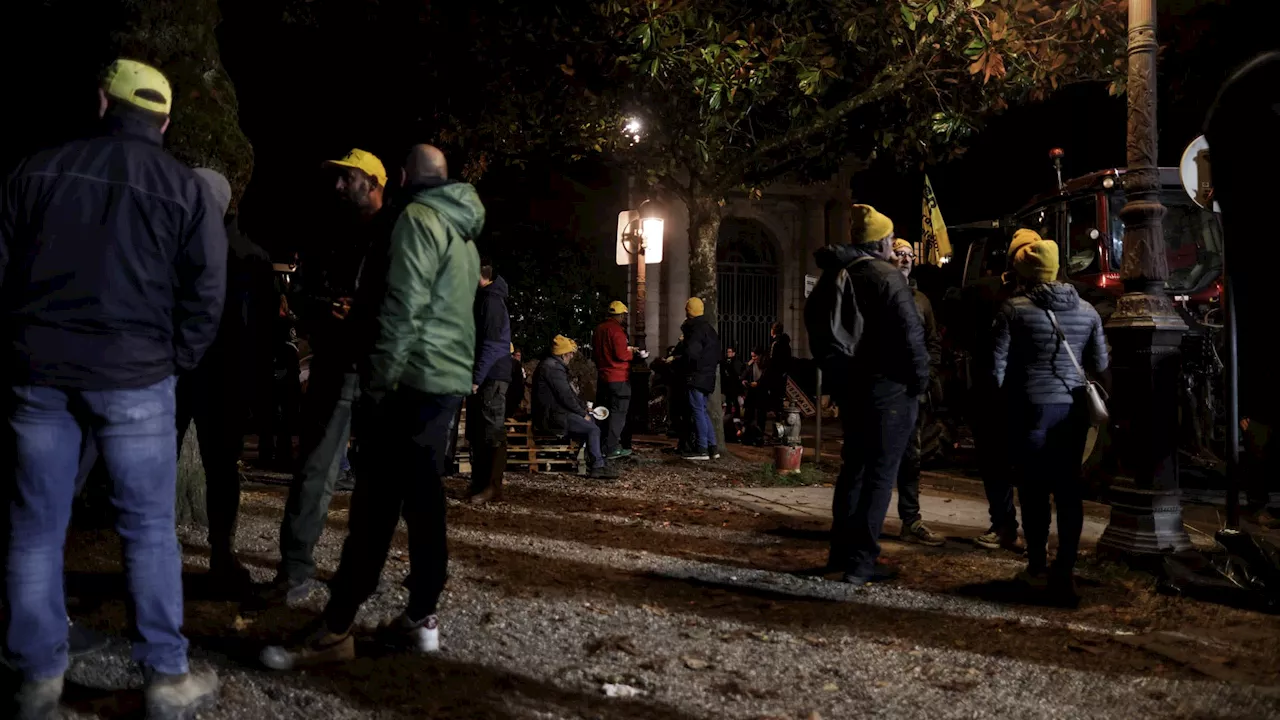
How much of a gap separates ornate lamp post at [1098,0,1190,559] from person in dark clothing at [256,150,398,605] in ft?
14.9

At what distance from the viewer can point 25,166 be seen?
9.87 feet

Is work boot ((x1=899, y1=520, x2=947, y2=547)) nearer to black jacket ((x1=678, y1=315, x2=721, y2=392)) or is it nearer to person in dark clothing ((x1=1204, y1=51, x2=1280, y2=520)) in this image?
person in dark clothing ((x1=1204, y1=51, x2=1280, y2=520))

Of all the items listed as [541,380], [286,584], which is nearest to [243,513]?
[286,584]

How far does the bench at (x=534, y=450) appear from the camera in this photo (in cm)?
1101

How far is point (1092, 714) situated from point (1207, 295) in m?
7.82

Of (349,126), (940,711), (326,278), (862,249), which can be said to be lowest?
(940,711)

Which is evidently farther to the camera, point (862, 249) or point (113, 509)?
point (862, 249)

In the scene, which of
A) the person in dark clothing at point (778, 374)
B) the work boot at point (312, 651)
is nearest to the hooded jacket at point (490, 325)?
the work boot at point (312, 651)

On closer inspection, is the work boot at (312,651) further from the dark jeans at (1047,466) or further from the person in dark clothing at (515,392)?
the person in dark clothing at (515,392)

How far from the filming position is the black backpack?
5.70m

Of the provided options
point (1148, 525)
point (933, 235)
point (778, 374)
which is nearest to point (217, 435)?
point (1148, 525)

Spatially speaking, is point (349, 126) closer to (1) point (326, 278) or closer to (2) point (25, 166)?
(1) point (326, 278)

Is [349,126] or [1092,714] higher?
[349,126]

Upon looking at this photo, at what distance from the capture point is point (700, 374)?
12906mm
